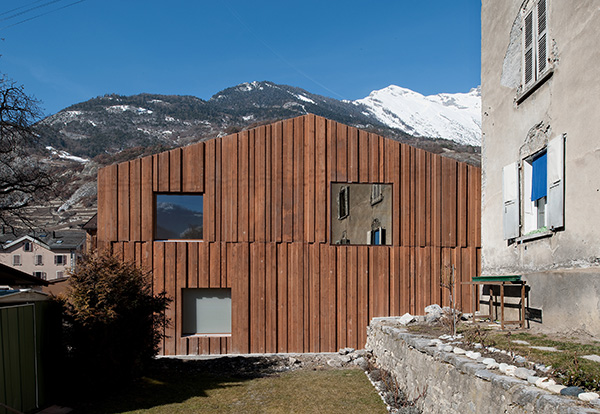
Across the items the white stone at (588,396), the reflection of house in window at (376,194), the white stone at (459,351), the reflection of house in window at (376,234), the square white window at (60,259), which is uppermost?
the reflection of house in window at (376,194)

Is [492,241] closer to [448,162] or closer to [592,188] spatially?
[448,162]

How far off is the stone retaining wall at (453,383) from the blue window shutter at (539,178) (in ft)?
11.6

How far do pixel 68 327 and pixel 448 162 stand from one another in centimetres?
1001

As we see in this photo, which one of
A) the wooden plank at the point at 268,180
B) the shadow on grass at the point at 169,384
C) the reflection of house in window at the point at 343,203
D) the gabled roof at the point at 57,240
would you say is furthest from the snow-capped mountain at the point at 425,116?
the shadow on grass at the point at 169,384

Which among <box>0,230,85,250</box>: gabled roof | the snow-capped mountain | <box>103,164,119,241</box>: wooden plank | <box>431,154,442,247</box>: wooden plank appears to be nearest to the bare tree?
<box>103,164,119,241</box>: wooden plank

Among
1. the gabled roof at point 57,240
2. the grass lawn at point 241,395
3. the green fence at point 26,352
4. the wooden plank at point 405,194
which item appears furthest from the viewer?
the gabled roof at point 57,240

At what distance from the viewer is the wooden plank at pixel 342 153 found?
44.3ft

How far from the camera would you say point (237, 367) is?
11961 mm

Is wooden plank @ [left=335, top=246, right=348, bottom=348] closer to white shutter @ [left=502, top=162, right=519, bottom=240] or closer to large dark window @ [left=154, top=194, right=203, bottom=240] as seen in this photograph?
large dark window @ [left=154, top=194, right=203, bottom=240]

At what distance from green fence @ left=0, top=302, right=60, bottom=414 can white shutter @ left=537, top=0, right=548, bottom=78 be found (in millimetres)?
9659

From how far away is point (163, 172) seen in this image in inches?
515

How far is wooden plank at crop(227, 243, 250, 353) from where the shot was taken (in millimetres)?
12930

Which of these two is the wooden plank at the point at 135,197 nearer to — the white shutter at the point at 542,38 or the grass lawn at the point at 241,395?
the grass lawn at the point at 241,395

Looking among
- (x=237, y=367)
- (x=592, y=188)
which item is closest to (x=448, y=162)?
(x=592, y=188)
